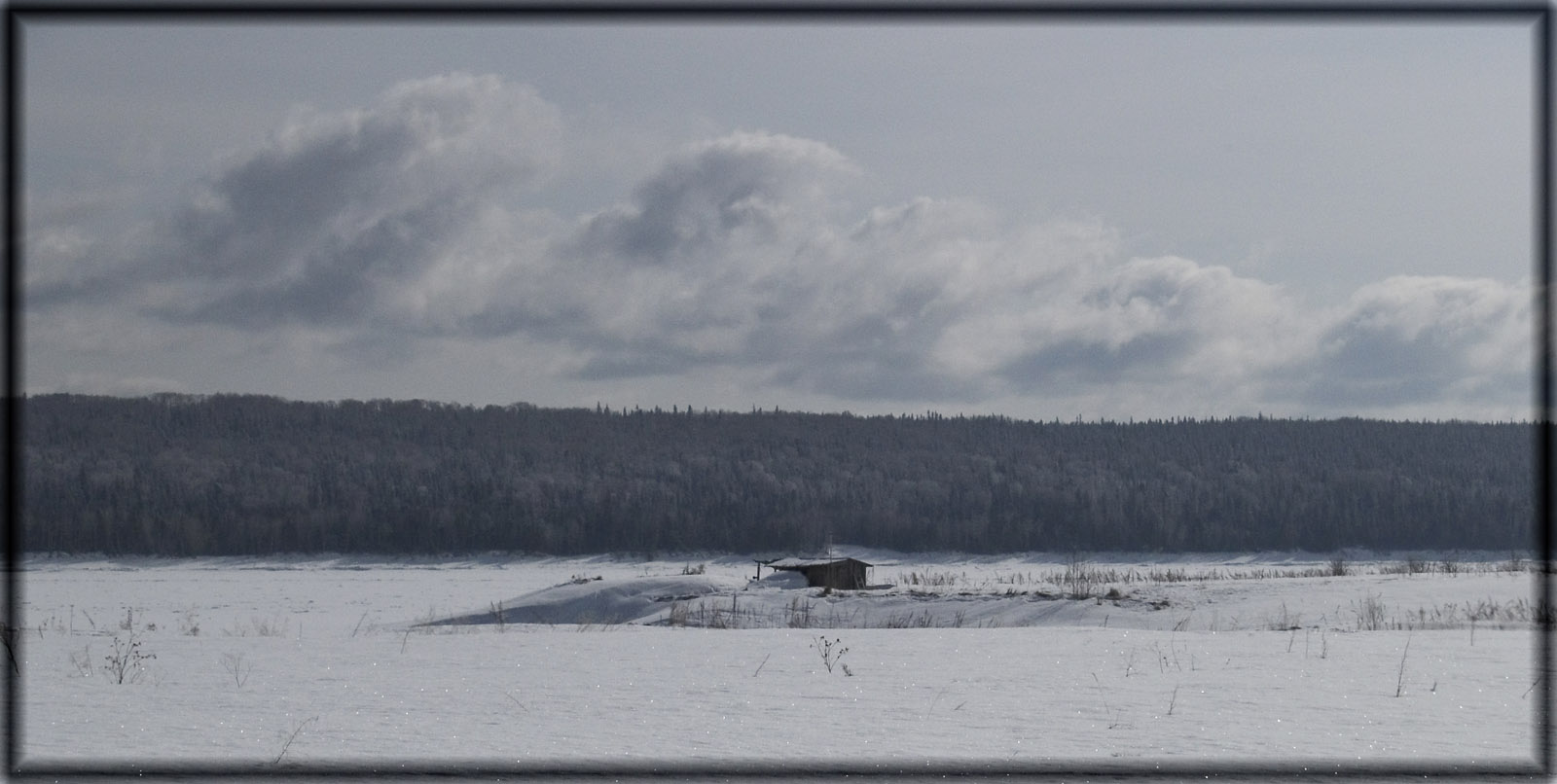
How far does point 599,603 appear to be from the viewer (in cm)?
2858

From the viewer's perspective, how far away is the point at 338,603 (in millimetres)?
40531

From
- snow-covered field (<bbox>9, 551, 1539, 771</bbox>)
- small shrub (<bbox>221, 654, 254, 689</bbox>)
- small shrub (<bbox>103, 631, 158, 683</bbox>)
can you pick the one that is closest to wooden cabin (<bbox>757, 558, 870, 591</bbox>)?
snow-covered field (<bbox>9, 551, 1539, 771</bbox>)

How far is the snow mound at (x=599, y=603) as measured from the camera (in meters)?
27.0

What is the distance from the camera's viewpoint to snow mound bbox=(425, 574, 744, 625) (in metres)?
27.0

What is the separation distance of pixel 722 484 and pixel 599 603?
284ft

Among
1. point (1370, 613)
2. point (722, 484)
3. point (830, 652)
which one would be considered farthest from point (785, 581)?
point (722, 484)

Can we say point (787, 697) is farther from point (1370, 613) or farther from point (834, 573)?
point (834, 573)

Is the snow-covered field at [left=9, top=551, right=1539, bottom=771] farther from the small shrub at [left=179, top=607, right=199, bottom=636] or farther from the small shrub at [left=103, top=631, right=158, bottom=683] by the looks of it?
the small shrub at [left=179, top=607, right=199, bottom=636]

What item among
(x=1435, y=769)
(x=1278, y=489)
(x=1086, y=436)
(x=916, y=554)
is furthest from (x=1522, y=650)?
(x=1086, y=436)

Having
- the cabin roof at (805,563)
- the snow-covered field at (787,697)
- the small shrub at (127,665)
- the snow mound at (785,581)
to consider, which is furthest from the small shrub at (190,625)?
the cabin roof at (805,563)

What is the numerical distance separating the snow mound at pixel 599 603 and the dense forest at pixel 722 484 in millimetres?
67354

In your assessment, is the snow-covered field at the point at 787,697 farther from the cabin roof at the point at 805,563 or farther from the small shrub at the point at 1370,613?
the cabin roof at the point at 805,563

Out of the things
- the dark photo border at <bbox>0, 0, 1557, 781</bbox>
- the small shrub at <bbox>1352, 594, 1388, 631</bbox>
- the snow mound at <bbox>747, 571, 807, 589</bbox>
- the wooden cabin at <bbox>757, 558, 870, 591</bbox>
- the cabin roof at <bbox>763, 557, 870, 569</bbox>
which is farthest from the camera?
the cabin roof at <bbox>763, 557, 870, 569</bbox>

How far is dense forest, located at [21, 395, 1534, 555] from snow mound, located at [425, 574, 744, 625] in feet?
221
